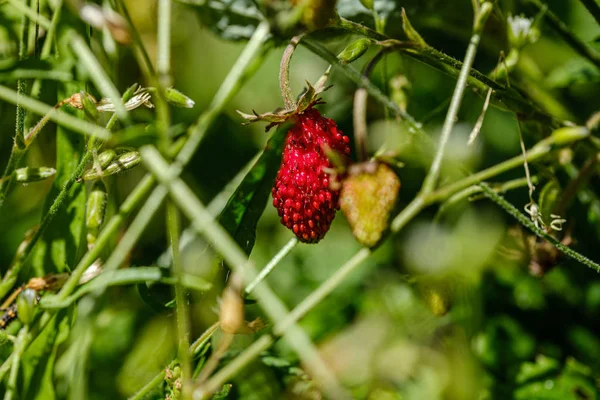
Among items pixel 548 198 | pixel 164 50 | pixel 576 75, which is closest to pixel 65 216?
pixel 164 50

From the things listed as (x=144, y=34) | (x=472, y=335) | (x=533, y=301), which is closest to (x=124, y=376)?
(x=472, y=335)

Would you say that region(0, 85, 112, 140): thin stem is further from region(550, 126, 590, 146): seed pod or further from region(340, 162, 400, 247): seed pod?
region(550, 126, 590, 146): seed pod

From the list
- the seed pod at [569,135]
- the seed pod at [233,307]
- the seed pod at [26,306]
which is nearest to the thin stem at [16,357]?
the seed pod at [26,306]

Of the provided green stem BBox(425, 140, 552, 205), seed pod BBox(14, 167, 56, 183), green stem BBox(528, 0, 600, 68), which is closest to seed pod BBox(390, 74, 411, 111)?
green stem BBox(528, 0, 600, 68)

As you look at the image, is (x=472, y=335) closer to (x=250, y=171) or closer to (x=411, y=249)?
(x=411, y=249)

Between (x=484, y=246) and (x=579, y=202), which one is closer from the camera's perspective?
(x=579, y=202)

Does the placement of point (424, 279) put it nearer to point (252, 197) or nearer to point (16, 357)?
point (252, 197)
